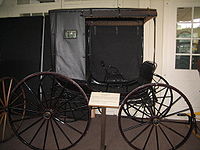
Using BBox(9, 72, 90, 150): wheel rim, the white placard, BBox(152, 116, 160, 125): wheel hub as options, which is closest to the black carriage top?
BBox(9, 72, 90, 150): wheel rim

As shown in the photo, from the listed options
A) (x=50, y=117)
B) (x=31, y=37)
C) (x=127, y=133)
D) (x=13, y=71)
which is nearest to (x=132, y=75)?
(x=127, y=133)

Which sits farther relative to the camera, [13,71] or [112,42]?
[13,71]

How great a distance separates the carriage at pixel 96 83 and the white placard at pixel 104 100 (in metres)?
0.09

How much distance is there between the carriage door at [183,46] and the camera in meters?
2.76

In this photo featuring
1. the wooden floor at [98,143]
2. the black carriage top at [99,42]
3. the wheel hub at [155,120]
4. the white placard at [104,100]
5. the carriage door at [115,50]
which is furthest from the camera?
the carriage door at [115,50]

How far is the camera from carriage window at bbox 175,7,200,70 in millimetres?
2758

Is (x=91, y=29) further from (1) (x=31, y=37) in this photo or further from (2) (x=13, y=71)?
(2) (x=13, y=71)

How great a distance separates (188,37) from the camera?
279 centimetres

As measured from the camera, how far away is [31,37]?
9.65ft

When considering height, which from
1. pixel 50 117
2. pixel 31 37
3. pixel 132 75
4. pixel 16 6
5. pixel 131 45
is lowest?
pixel 50 117

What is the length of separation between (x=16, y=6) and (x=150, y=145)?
11.6ft

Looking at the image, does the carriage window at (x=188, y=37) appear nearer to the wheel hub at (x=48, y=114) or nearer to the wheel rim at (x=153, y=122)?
the wheel rim at (x=153, y=122)

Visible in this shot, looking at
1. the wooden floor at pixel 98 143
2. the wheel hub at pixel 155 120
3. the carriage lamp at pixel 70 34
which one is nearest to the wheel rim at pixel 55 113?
the wooden floor at pixel 98 143

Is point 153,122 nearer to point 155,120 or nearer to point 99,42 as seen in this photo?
point 155,120
